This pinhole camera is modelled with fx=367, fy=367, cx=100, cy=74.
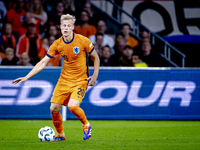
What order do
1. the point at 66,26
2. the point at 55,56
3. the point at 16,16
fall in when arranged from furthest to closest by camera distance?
the point at 16,16 < the point at 55,56 < the point at 66,26

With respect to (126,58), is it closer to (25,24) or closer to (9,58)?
(9,58)

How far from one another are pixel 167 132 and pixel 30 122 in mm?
3626

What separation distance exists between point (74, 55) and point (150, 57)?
5585 mm

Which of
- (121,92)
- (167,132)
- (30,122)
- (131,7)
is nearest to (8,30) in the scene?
(30,122)

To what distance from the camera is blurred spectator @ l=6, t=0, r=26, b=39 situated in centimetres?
1216

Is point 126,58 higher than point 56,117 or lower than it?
lower

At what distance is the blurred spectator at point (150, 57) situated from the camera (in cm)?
1120

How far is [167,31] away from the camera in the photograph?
14.5 m

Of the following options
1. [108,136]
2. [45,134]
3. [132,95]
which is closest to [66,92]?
[45,134]

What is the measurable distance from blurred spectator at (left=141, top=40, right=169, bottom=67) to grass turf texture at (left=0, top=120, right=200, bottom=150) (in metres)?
2.41

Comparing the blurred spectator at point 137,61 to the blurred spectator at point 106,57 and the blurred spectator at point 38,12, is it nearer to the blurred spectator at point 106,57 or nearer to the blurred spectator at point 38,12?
the blurred spectator at point 106,57

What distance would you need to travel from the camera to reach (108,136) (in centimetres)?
683

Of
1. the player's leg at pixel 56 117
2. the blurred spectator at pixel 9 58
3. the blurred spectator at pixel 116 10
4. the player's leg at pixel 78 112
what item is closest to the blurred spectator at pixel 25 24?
the blurred spectator at pixel 9 58

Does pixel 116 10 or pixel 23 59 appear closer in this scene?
pixel 23 59
